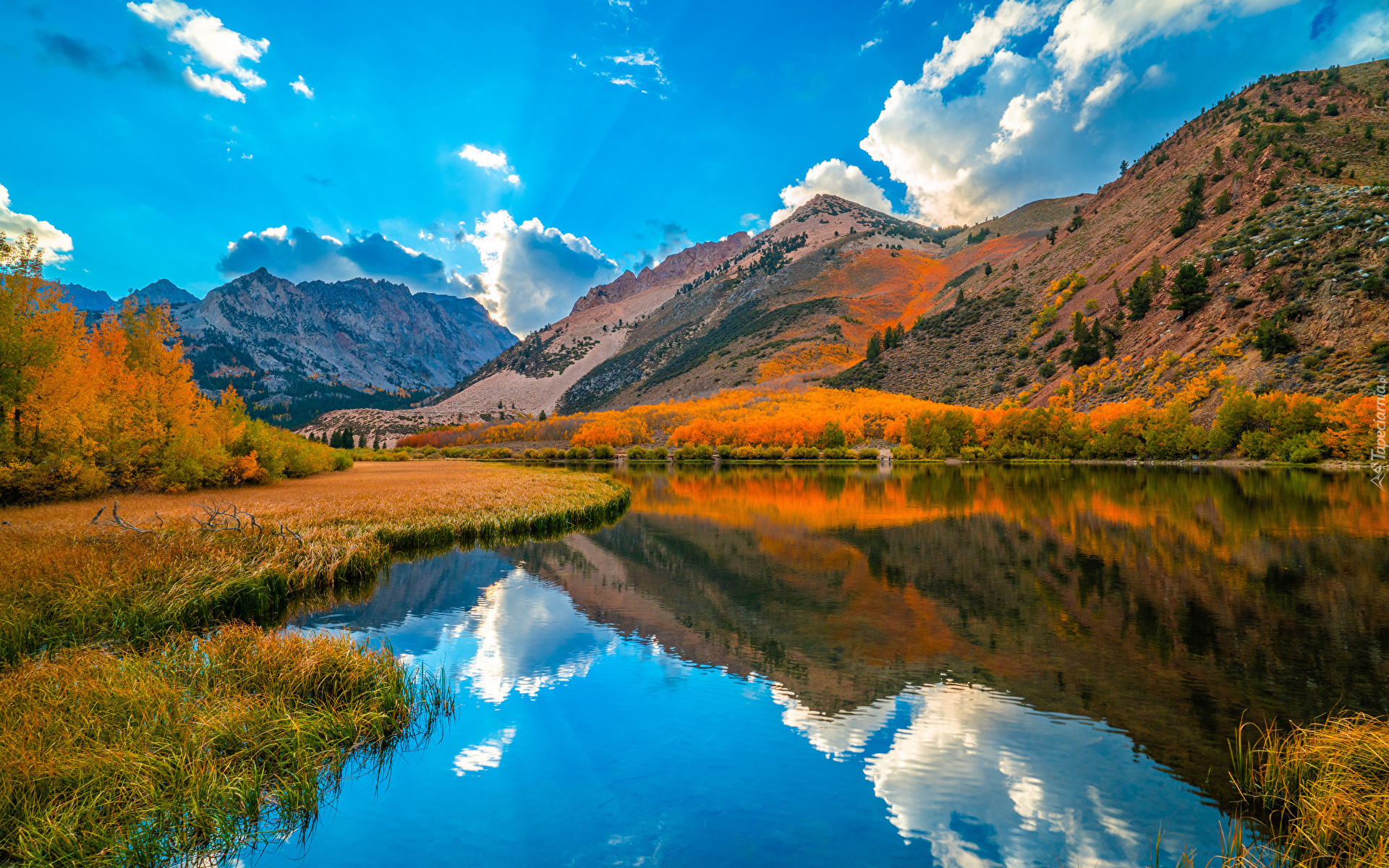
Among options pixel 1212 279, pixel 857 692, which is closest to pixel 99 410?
pixel 857 692

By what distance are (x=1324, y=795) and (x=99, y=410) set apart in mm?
37046

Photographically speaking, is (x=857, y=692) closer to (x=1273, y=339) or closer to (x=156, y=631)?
(x=156, y=631)

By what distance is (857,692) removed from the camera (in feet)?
32.9

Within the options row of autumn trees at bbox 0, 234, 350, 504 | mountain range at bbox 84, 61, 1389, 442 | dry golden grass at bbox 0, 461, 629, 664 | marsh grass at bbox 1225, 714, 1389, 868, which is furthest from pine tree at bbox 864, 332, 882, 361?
marsh grass at bbox 1225, 714, 1389, 868

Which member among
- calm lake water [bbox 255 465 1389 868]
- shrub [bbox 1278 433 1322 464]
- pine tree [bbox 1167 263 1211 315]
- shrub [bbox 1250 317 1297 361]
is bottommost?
calm lake water [bbox 255 465 1389 868]

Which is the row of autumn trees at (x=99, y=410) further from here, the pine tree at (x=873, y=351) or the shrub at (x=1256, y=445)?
the pine tree at (x=873, y=351)

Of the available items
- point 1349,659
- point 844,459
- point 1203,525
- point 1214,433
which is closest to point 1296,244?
point 1214,433

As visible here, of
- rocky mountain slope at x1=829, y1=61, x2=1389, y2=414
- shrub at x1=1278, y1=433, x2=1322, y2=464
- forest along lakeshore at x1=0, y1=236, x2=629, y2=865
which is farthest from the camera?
rocky mountain slope at x1=829, y1=61, x2=1389, y2=414

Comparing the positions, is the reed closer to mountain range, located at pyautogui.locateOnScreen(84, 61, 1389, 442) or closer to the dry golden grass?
the dry golden grass

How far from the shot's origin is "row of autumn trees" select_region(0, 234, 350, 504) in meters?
21.7

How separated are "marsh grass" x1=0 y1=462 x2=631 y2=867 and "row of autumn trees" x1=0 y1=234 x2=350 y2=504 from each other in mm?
7998

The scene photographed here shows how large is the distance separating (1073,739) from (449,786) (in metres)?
8.39

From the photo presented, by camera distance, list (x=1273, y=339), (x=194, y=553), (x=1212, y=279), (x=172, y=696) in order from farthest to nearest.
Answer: (x=1212, y=279)
(x=1273, y=339)
(x=194, y=553)
(x=172, y=696)

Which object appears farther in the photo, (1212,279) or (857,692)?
(1212,279)
